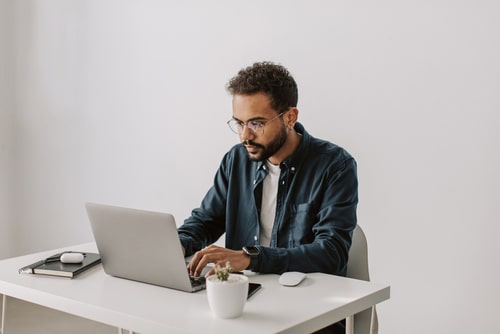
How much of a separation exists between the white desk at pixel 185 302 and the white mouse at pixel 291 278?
14mm

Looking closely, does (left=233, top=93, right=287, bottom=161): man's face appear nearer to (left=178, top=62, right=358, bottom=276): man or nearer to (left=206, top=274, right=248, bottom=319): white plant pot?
(left=178, top=62, right=358, bottom=276): man

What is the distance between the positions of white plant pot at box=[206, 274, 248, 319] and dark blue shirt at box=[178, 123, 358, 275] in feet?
1.13

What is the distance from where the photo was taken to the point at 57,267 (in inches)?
73.9

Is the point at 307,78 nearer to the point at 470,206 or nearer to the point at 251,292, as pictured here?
the point at 470,206

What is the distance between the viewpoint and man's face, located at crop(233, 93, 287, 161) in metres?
2.15

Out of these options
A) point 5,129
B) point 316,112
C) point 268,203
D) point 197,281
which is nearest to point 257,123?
point 268,203

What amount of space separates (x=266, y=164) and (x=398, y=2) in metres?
0.94

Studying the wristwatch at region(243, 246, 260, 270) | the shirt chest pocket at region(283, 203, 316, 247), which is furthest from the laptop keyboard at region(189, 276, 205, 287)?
the shirt chest pocket at region(283, 203, 316, 247)

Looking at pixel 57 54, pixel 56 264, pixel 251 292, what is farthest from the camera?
pixel 57 54

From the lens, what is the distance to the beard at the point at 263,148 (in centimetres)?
216

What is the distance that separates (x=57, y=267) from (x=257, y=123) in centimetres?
74

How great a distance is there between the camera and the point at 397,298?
2.82 meters

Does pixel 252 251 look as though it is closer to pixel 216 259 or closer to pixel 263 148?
pixel 216 259

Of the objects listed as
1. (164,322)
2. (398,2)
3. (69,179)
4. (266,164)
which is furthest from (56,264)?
(69,179)
